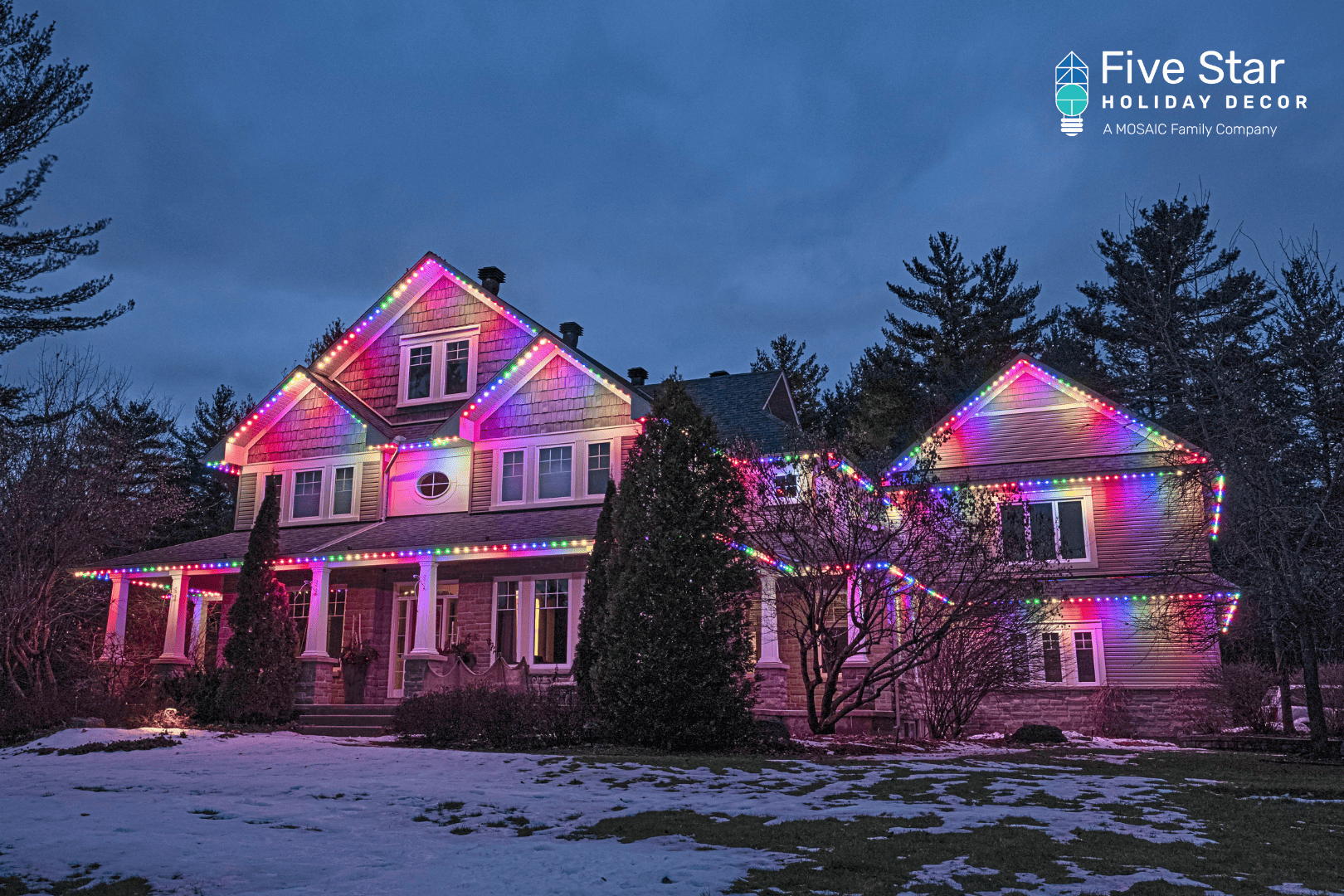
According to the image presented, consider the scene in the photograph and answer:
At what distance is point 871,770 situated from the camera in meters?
9.49

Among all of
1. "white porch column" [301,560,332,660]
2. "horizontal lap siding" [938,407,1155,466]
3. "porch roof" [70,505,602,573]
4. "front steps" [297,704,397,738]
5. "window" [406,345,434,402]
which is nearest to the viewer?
"front steps" [297,704,397,738]

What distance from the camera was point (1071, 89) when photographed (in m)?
24.7

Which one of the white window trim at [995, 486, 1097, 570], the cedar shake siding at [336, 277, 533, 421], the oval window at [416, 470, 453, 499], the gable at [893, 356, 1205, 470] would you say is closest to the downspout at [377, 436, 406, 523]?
the oval window at [416, 470, 453, 499]

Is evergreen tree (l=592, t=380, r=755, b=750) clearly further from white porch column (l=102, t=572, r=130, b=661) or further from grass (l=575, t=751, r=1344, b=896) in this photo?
white porch column (l=102, t=572, r=130, b=661)

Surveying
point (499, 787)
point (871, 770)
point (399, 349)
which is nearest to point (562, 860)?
point (499, 787)

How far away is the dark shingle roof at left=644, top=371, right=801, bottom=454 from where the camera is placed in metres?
20.4

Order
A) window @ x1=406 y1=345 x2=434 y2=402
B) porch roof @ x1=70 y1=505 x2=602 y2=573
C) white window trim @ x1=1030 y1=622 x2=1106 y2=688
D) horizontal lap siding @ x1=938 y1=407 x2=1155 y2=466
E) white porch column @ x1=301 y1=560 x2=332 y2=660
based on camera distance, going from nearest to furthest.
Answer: porch roof @ x1=70 y1=505 x2=602 y2=573 → white porch column @ x1=301 y1=560 x2=332 y2=660 → white window trim @ x1=1030 y1=622 x2=1106 y2=688 → window @ x1=406 y1=345 x2=434 y2=402 → horizontal lap siding @ x1=938 y1=407 x2=1155 y2=466

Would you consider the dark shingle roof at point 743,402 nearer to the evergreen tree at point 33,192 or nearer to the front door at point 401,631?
the front door at point 401,631

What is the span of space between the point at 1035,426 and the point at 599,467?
1059 cm

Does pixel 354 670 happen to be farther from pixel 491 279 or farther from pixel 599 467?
pixel 491 279

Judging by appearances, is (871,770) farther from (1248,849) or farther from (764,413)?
(764,413)

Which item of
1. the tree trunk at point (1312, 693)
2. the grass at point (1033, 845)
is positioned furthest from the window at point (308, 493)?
the tree trunk at point (1312, 693)

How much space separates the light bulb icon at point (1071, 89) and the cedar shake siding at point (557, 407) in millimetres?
13106

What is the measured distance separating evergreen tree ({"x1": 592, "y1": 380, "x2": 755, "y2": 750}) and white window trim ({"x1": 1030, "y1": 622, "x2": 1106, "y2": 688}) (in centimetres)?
1132
